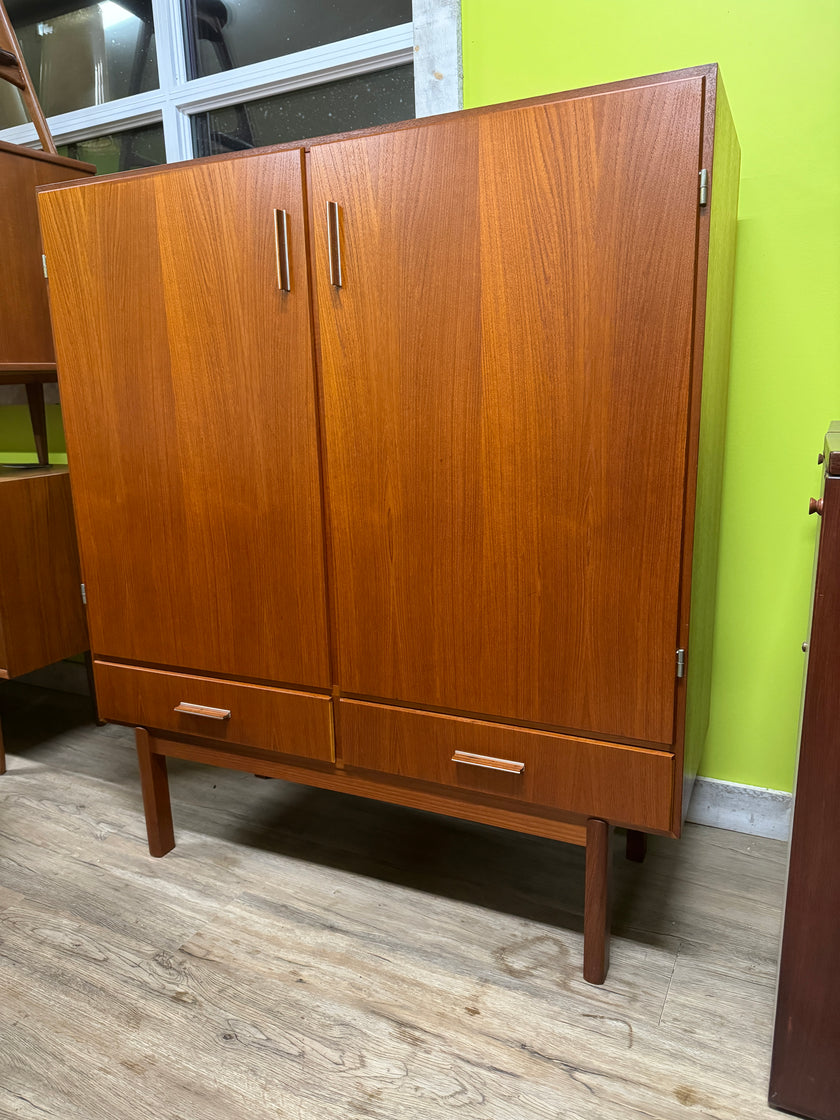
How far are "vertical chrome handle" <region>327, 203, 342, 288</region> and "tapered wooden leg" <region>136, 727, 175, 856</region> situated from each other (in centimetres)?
96

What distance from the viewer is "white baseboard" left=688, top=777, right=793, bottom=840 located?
1.59 meters

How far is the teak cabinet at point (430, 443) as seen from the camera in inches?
38.8

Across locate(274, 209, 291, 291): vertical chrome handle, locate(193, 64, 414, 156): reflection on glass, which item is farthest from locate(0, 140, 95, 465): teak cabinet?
locate(274, 209, 291, 291): vertical chrome handle

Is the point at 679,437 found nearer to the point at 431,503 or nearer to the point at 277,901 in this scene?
the point at 431,503

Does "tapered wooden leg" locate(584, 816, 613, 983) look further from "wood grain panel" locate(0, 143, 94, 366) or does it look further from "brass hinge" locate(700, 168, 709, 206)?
"wood grain panel" locate(0, 143, 94, 366)

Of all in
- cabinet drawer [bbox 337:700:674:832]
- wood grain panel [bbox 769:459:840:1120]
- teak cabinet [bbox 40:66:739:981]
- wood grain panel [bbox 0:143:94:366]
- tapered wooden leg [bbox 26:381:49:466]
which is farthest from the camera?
tapered wooden leg [bbox 26:381:49:466]

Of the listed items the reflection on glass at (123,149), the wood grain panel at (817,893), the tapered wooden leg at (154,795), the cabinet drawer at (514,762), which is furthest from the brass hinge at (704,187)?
the reflection on glass at (123,149)

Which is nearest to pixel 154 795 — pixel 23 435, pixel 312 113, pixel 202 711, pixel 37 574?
pixel 202 711

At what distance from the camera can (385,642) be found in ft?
4.04

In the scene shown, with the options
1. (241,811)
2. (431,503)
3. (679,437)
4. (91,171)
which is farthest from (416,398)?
(91,171)

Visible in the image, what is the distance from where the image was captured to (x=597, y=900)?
3.97ft

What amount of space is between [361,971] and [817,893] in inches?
28.6

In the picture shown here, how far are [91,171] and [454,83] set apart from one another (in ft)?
3.26

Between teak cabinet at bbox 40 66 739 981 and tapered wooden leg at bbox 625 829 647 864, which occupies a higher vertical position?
teak cabinet at bbox 40 66 739 981
